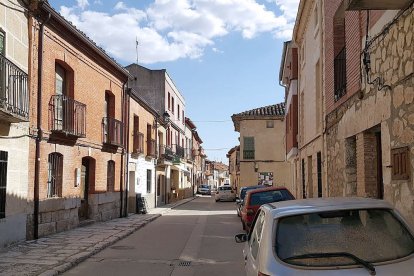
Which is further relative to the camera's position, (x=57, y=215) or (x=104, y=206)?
(x=104, y=206)

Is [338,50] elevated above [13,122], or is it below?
above

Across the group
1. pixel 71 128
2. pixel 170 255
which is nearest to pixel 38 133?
pixel 71 128

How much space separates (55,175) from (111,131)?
5.19 m

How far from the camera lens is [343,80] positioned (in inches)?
421

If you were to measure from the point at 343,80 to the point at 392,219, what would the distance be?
7.38 m

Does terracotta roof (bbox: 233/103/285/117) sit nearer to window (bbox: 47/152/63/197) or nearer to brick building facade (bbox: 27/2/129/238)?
brick building facade (bbox: 27/2/129/238)

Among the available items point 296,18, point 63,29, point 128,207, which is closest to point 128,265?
point 63,29

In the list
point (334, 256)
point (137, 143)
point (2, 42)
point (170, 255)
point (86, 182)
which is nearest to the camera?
point (334, 256)

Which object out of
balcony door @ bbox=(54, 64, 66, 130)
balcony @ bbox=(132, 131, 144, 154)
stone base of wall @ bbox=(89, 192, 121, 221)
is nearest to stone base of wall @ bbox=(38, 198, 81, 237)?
stone base of wall @ bbox=(89, 192, 121, 221)

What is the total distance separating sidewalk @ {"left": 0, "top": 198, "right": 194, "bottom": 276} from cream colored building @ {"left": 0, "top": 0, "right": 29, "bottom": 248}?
574 millimetres

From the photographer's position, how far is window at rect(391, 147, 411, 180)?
20.7ft

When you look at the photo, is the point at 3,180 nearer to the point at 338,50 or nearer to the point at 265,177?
the point at 338,50

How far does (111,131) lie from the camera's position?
19.3 meters

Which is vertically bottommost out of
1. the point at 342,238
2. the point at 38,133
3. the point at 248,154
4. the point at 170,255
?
the point at 170,255
